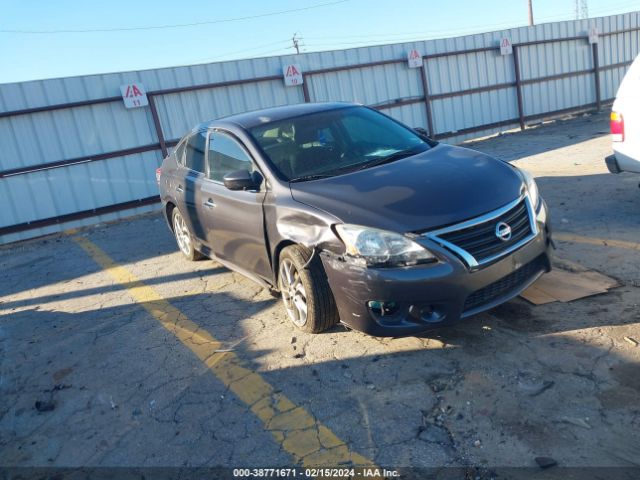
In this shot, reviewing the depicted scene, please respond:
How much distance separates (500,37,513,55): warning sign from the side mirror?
12.4 meters

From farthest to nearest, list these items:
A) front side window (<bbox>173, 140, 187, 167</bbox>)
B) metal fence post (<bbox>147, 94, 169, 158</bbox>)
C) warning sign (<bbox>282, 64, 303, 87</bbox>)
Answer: warning sign (<bbox>282, 64, 303, 87</bbox>) → metal fence post (<bbox>147, 94, 169, 158</bbox>) → front side window (<bbox>173, 140, 187, 167</bbox>)

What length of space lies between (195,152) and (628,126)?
4525 millimetres

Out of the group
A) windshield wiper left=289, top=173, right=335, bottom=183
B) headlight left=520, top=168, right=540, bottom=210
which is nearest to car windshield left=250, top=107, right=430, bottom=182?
windshield wiper left=289, top=173, right=335, bottom=183

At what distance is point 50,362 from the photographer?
4.40 m

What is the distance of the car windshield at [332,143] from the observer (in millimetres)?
4246

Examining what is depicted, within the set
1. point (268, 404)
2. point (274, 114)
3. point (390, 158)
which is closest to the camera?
point (268, 404)

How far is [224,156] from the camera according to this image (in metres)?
4.91

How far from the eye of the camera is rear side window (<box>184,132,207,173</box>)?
544cm

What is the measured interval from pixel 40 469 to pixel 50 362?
1450mm

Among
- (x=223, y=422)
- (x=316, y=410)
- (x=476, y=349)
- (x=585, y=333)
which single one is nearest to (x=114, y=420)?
(x=223, y=422)

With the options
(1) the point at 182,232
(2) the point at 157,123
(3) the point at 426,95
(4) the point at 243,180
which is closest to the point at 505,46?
(3) the point at 426,95

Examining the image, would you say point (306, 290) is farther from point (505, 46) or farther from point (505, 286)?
point (505, 46)

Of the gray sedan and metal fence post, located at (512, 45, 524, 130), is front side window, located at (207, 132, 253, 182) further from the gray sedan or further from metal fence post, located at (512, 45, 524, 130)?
metal fence post, located at (512, 45, 524, 130)

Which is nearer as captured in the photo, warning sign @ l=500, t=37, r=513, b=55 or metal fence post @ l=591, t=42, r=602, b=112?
warning sign @ l=500, t=37, r=513, b=55
